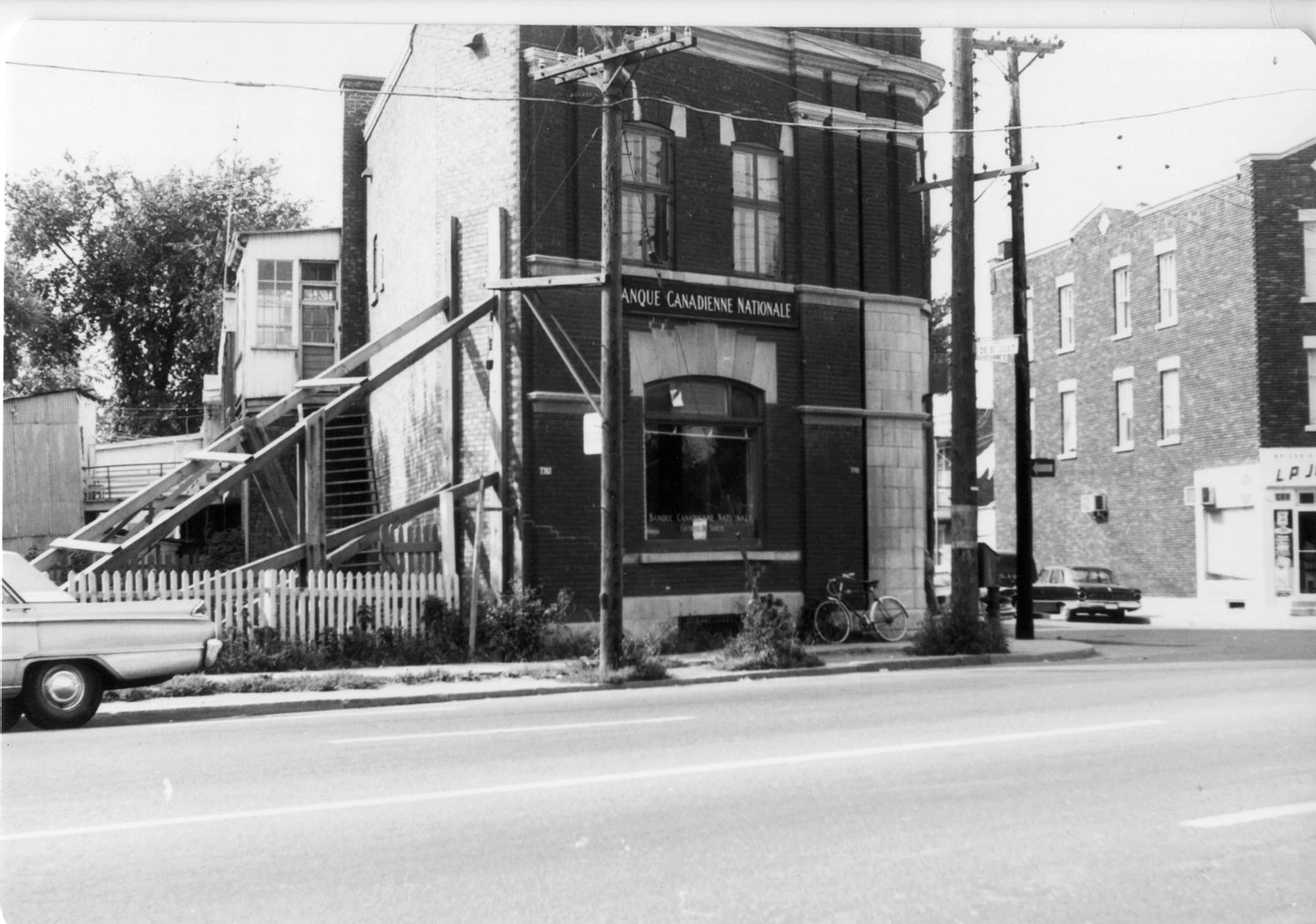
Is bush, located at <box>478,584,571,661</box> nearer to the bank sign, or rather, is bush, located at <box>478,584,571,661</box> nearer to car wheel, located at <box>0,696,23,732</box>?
the bank sign

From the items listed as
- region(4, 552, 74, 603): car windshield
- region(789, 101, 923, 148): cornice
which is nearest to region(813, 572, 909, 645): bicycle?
region(789, 101, 923, 148): cornice

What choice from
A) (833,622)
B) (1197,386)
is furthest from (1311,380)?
(833,622)

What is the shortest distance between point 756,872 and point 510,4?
5.10m

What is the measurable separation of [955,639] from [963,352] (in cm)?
416

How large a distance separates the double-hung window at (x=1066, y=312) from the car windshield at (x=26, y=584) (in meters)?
Answer: 15.3

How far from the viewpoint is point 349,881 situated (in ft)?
18.2

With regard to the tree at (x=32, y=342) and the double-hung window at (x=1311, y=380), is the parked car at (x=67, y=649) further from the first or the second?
the double-hung window at (x=1311, y=380)

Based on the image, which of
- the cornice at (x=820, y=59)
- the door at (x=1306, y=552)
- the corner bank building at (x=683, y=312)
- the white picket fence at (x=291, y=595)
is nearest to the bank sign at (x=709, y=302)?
the corner bank building at (x=683, y=312)

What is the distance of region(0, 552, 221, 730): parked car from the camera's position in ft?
32.7

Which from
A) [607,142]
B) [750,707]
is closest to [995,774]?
[750,707]

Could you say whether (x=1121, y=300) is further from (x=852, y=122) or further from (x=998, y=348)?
(x=852, y=122)

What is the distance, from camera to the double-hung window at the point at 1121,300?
1709cm

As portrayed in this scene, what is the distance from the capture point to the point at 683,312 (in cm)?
1806

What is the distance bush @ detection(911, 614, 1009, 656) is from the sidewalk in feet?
0.65
